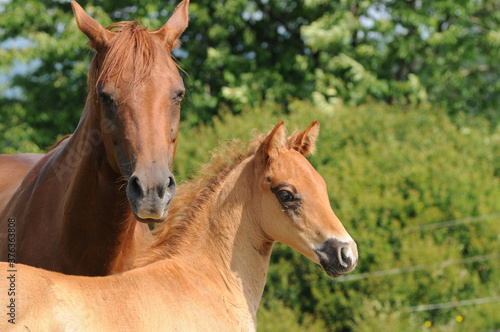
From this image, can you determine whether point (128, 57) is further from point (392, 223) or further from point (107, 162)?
point (392, 223)

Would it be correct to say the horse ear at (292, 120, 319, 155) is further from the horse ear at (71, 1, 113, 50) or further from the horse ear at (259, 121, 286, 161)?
the horse ear at (71, 1, 113, 50)

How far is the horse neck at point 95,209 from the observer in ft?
11.7

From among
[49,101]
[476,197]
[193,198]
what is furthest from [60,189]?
[49,101]

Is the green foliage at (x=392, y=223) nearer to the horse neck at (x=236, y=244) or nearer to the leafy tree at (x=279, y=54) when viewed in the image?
the leafy tree at (x=279, y=54)

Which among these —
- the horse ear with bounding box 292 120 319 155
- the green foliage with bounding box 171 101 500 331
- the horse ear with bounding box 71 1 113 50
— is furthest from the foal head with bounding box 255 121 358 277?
the green foliage with bounding box 171 101 500 331

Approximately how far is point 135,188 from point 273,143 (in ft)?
Result: 3.48

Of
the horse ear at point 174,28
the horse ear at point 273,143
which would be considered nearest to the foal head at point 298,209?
the horse ear at point 273,143

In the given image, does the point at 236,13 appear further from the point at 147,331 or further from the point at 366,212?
the point at 147,331

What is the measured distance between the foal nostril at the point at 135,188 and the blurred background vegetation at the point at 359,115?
22.0 feet

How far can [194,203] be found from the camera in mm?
3953

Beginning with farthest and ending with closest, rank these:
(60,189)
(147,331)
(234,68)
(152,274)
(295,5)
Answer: (295,5) → (234,68) → (60,189) → (152,274) → (147,331)

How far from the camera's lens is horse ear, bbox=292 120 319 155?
156 inches

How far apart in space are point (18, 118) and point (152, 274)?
11015 mm

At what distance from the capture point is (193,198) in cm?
401
